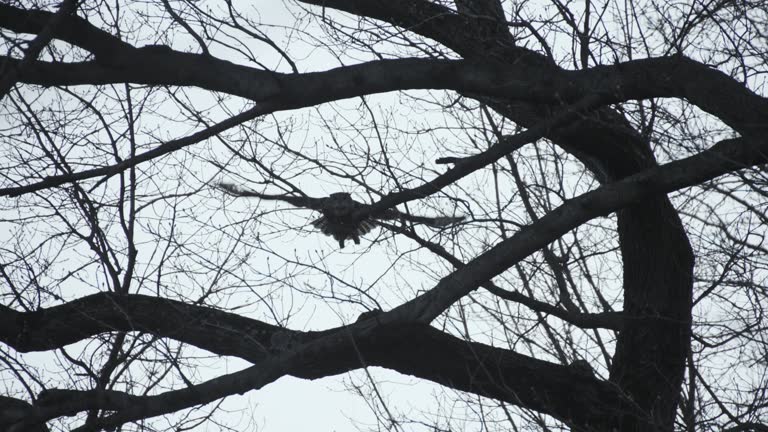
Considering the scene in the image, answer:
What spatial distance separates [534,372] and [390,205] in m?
1.22

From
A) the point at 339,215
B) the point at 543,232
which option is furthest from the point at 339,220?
the point at 543,232

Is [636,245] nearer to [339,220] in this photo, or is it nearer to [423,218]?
→ [423,218]

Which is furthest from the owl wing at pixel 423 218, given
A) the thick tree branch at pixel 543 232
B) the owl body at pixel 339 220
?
the thick tree branch at pixel 543 232

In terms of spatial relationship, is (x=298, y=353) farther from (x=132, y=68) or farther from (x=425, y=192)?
(x=132, y=68)

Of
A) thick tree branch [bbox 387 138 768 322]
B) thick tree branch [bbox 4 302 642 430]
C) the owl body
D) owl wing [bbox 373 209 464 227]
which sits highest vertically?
the owl body

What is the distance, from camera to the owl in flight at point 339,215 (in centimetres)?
542

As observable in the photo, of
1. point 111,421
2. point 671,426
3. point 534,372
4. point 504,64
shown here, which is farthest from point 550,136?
point 111,421

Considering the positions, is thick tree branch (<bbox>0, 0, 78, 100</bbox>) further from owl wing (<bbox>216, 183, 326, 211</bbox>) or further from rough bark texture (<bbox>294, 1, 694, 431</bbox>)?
owl wing (<bbox>216, 183, 326, 211</bbox>)

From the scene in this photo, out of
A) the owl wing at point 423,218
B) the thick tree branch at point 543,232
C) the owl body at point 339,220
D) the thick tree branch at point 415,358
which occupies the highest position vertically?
the owl body at point 339,220

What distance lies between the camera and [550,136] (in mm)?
4820

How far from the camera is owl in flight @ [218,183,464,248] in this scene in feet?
17.8

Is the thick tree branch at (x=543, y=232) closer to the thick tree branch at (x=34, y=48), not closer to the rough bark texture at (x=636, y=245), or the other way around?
the rough bark texture at (x=636, y=245)

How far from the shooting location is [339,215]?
562cm

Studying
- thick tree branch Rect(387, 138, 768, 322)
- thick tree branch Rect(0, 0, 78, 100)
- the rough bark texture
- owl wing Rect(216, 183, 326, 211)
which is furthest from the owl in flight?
thick tree branch Rect(0, 0, 78, 100)
